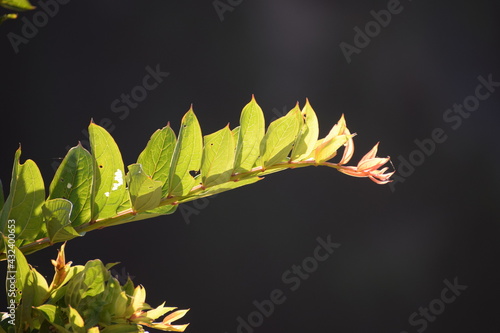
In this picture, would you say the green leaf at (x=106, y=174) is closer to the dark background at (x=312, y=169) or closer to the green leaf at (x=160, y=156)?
the green leaf at (x=160, y=156)

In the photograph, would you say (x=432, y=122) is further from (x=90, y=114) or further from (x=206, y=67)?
(x=90, y=114)

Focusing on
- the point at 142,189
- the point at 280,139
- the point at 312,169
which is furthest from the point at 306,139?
the point at 312,169

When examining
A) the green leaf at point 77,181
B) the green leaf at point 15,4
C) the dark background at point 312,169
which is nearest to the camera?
the green leaf at point 15,4

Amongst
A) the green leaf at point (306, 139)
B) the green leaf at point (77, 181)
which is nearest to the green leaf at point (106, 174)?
the green leaf at point (77, 181)

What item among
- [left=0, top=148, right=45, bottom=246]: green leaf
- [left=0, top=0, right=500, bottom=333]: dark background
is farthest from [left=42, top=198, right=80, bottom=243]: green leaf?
[left=0, top=0, right=500, bottom=333]: dark background

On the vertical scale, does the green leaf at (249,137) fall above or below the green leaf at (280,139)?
above

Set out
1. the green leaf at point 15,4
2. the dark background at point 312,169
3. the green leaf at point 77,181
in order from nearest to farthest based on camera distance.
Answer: the green leaf at point 15,4 → the green leaf at point 77,181 → the dark background at point 312,169

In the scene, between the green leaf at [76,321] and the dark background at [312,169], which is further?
the dark background at [312,169]

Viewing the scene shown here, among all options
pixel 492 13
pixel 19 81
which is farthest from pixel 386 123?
pixel 19 81
